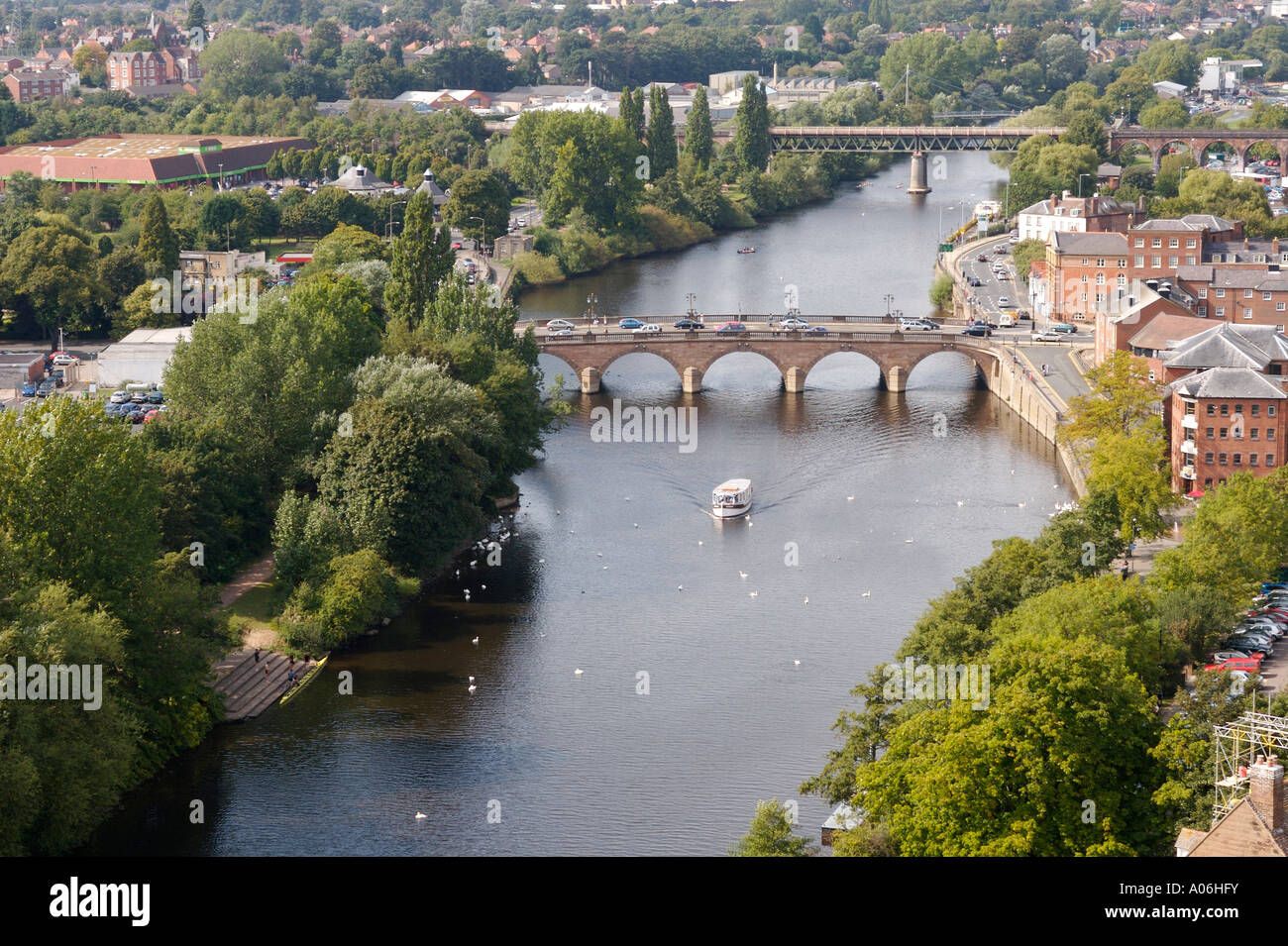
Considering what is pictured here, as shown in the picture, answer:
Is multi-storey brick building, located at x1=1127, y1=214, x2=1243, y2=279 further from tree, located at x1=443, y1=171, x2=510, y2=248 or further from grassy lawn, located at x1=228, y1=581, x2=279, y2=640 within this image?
grassy lawn, located at x1=228, y1=581, x2=279, y2=640

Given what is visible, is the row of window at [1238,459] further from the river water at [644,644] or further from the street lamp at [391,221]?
the street lamp at [391,221]

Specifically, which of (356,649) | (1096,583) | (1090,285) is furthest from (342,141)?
(1096,583)

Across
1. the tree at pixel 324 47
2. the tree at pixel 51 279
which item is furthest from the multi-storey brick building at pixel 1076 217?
the tree at pixel 324 47

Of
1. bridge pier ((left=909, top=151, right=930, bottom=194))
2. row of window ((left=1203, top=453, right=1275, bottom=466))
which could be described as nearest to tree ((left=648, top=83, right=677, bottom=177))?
→ bridge pier ((left=909, top=151, right=930, bottom=194))

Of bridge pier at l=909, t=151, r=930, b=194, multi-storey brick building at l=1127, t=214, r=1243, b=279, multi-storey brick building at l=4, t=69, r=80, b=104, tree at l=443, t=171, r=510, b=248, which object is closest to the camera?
multi-storey brick building at l=1127, t=214, r=1243, b=279

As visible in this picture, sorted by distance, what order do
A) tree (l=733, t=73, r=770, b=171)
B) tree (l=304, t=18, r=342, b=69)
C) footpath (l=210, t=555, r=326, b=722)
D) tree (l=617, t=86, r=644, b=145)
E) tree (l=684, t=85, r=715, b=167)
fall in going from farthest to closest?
tree (l=304, t=18, r=342, b=69)
tree (l=733, t=73, r=770, b=171)
tree (l=684, t=85, r=715, b=167)
tree (l=617, t=86, r=644, b=145)
footpath (l=210, t=555, r=326, b=722)
